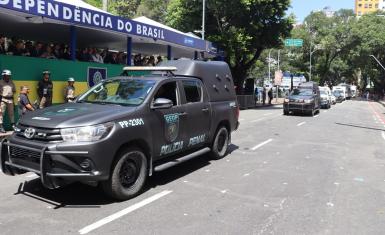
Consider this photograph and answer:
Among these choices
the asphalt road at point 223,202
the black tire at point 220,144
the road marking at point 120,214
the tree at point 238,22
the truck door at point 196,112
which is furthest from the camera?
the tree at point 238,22

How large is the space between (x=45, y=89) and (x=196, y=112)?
717cm

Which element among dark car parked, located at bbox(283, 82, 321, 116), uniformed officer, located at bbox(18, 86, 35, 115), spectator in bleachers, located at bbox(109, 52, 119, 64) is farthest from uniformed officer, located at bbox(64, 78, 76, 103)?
dark car parked, located at bbox(283, 82, 321, 116)

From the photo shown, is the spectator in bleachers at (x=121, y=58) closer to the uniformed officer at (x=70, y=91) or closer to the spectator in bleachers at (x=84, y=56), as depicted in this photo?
the spectator in bleachers at (x=84, y=56)

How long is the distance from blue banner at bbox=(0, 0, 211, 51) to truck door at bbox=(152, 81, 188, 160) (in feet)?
22.3

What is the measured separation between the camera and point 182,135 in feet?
26.3

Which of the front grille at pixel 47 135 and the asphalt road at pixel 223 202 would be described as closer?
the asphalt road at pixel 223 202

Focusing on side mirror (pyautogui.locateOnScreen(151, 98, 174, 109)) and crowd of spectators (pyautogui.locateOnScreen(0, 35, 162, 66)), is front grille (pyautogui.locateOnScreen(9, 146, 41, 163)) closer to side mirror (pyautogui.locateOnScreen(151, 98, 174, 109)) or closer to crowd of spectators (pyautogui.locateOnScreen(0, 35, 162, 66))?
side mirror (pyautogui.locateOnScreen(151, 98, 174, 109))

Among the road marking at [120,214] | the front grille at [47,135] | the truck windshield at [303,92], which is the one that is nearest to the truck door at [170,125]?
the road marking at [120,214]

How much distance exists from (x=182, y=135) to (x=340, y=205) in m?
2.88

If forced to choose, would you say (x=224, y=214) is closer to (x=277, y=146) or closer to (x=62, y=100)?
(x=277, y=146)

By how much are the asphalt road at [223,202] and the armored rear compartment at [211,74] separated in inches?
58.4

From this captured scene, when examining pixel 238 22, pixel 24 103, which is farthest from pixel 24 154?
pixel 238 22

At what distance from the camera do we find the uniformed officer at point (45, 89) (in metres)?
14.0

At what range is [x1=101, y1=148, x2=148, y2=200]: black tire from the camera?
250 inches
